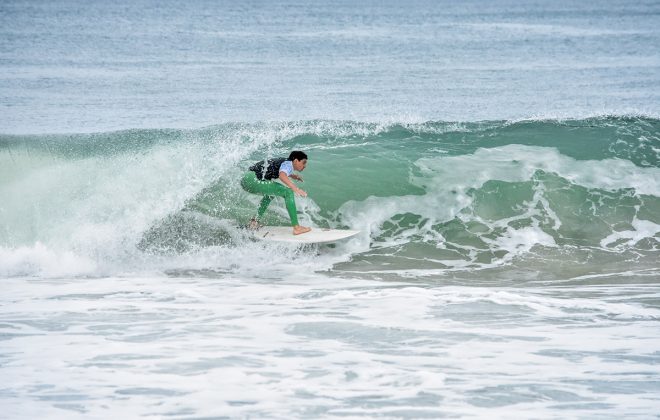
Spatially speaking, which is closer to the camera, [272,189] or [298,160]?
[298,160]

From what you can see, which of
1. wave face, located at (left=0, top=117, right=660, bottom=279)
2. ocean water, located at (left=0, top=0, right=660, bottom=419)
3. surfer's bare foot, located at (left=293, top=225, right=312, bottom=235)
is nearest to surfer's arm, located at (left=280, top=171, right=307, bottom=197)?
surfer's bare foot, located at (left=293, top=225, right=312, bottom=235)

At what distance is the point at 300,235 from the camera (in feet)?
41.1

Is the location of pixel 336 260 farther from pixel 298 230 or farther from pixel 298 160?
pixel 298 160

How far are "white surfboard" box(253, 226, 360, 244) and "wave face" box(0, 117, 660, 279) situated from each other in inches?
9.8

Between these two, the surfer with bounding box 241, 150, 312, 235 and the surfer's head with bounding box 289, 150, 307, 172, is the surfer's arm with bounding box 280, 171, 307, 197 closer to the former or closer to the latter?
the surfer with bounding box 241, 150, 312, 235

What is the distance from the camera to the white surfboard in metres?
12.4

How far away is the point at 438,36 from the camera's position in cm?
5388

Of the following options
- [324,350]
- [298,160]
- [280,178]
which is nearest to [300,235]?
[280,178]

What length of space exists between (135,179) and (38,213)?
1518 mm

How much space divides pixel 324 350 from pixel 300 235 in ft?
12.6

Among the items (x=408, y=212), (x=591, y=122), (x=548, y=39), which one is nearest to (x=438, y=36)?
(x=548, y=39)

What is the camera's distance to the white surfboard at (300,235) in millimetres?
12359

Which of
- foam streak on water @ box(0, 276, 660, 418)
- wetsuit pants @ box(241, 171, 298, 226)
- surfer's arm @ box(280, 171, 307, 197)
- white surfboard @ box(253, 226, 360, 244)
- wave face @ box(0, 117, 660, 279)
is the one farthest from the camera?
wave face @ box(0, 117, 660, 279)

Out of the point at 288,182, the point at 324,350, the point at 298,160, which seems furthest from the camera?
the point at 298,160
